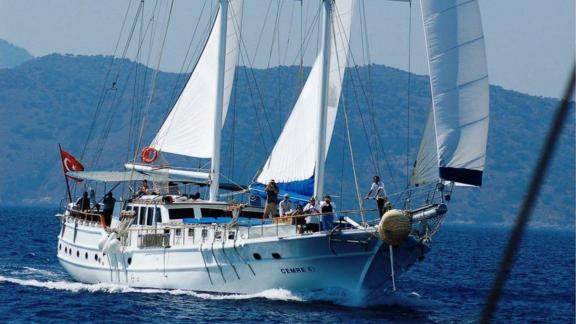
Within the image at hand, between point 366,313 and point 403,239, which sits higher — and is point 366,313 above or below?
below

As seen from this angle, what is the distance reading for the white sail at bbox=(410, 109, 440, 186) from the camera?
30781 millimetres

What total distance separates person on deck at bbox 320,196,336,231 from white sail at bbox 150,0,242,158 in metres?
8.27

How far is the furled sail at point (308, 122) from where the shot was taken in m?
36.9

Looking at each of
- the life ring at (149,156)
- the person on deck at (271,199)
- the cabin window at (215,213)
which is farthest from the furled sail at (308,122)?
the life ring at (149,156)

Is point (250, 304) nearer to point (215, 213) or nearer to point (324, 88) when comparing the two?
point (215, 213)

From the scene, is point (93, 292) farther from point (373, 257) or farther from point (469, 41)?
point (469, 41)

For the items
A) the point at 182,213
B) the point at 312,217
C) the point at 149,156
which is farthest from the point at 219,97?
the point at 312,217

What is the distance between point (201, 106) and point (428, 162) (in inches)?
501

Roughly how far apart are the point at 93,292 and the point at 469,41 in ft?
54.3

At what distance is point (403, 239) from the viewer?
1259 inches

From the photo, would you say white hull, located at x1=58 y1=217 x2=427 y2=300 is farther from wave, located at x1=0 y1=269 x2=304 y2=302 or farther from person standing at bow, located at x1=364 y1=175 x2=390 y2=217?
person standing at bow, located at x1=364 y1=175 x2=390 y2=217

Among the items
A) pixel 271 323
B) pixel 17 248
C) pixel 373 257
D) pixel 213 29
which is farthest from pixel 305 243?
pixel 17 248

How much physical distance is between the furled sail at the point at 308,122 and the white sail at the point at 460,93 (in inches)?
244

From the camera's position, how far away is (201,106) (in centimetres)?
4109
